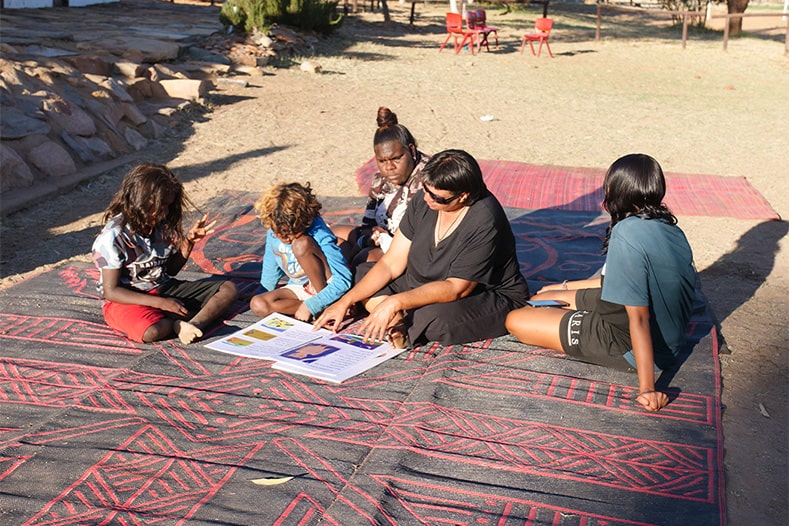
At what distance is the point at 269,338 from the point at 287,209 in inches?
25.9

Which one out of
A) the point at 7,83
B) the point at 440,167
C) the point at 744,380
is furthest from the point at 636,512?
the point at 7,83

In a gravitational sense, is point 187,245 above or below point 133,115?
below

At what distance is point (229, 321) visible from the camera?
14.7ft

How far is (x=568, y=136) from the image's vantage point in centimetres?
1000

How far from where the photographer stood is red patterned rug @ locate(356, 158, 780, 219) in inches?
265

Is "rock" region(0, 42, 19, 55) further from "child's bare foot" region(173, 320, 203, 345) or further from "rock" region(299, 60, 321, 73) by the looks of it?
"child's bare foot" region(173, 320, 203, 345)

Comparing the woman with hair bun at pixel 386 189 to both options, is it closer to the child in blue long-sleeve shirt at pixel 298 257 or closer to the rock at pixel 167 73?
the child in blue long-sleeve shirt at pixel 298 257

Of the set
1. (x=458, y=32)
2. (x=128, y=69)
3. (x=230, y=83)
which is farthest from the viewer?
(x=458, y=32)

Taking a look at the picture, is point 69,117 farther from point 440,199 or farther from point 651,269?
point 651,269

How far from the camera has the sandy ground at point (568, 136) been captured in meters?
4.18

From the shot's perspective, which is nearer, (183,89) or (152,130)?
(152,130)

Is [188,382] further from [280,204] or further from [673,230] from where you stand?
[673,230]

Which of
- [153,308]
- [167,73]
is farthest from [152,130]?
[153,308]

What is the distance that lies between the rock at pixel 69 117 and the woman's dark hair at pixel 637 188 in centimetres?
673
